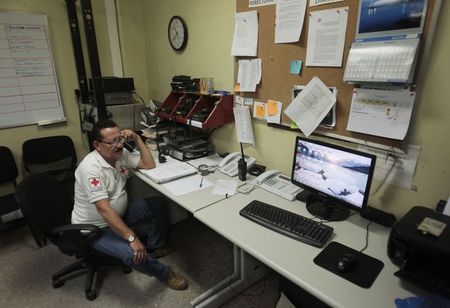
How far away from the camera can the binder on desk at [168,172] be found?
6.17 ft

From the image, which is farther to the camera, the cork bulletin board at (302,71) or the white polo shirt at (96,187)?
the white polo shirt at (96,187)

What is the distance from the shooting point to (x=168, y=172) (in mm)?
1975

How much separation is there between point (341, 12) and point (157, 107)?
66.3 inches

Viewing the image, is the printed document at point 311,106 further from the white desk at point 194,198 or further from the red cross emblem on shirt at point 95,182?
the red cross emblem on shirt at point 95,182

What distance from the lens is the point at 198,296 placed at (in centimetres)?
183

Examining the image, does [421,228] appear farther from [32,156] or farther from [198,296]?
[32,156]

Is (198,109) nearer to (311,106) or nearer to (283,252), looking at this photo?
(311,106)

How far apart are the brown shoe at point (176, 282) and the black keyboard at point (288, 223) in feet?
2.70

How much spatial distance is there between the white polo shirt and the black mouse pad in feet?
4.18

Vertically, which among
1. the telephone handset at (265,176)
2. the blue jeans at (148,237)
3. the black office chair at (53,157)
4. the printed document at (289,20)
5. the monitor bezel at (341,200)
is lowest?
the blue jeans at (148,237)

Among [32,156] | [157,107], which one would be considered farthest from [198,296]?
[32,156]

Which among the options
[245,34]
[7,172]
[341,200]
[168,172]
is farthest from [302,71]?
[7,172]

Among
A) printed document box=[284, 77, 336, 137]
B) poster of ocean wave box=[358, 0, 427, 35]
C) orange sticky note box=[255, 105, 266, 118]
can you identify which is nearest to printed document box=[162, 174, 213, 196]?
orange sticky note box=[255, 105, 266, 118]

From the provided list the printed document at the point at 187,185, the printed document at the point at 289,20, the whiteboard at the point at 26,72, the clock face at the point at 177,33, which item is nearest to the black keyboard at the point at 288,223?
the printed document at the point at 187,185
